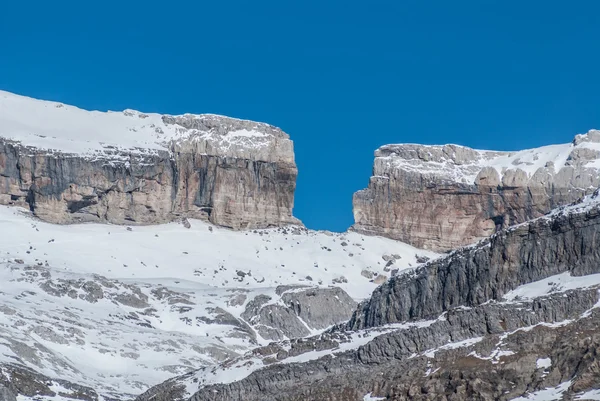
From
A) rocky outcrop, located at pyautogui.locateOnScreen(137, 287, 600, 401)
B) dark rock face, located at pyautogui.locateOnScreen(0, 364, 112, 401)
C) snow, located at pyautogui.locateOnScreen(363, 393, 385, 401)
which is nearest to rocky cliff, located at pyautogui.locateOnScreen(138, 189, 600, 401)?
rocky outcrop, located at pyautogui.locateOnScreen(137, 287, 600, 401)

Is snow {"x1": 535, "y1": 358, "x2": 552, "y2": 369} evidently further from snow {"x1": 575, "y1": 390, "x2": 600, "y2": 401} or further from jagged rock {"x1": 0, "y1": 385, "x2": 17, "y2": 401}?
jagged rock {"x1": 0, "y1": 385, "x2": 17, "y2": 401}

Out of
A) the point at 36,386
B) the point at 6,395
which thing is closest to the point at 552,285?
the point at 6,395

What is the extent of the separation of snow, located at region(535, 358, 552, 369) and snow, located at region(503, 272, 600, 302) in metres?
14.2

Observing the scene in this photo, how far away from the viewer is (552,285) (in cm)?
13912

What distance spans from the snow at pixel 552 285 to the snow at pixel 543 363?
14.2 m

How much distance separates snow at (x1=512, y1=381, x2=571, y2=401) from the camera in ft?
372

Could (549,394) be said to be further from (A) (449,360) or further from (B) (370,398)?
(B) (370,398)

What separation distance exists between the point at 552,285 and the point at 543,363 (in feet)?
67.9

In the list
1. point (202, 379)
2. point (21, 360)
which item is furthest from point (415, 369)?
point (21, 360)

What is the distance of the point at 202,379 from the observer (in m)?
143

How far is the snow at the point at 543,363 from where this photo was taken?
4670 inches

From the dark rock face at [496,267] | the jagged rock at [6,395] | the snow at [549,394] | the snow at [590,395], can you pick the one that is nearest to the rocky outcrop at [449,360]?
the snow at [549,394]

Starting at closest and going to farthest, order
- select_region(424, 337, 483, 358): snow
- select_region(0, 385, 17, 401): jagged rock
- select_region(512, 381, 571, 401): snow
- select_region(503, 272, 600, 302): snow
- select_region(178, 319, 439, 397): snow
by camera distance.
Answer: select_region(512, 381, 571, 401): snow < select_region(424, 337, 483, 358): snow < select_region(503, 272, 600, 302): snow < select_region(178, 319, 439, 397): snow < select_region(0, 385, 17, 401): jagged rock

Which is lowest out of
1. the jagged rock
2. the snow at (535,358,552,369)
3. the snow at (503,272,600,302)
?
the jagged rock
